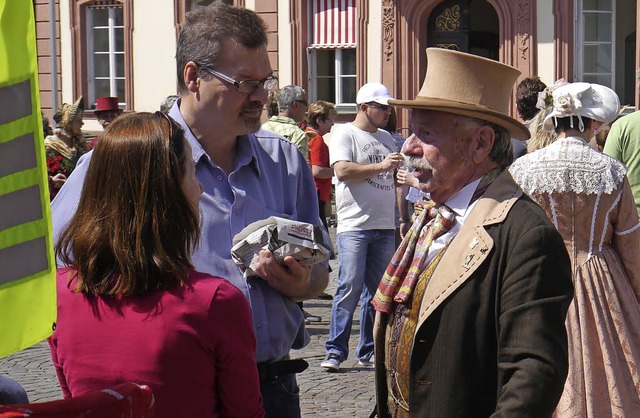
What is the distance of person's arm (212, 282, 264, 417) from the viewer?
2.57 m

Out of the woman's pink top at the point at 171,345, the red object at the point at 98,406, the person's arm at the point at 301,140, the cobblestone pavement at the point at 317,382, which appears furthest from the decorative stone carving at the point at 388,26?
the red object at the point at 98,406

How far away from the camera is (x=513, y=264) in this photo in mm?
2865

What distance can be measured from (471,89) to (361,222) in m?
4.61

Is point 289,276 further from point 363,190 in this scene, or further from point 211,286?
point 363,190

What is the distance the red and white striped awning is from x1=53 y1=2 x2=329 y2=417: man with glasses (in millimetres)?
17124

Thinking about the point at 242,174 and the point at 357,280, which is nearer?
the point at 242,174

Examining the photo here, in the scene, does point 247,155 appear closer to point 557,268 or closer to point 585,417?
point 557,268

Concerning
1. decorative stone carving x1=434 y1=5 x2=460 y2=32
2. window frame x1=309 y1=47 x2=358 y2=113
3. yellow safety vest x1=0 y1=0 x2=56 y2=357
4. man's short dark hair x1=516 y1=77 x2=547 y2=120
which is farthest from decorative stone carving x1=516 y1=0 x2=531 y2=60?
yellow safety vest x1=0 y1=0 x2=56 y2=357

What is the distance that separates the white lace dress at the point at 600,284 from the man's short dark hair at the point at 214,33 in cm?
229

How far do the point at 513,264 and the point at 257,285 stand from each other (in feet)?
2.60

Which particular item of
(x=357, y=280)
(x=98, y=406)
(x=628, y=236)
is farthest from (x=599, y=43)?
(x=98, y=406)

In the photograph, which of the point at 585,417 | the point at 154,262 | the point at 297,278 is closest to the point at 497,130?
the point at 297,278

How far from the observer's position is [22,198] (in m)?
1.71

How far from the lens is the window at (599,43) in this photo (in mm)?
18922
